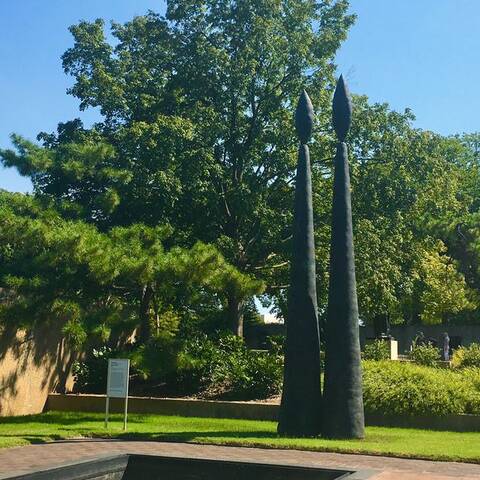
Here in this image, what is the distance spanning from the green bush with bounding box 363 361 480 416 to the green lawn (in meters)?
0.64

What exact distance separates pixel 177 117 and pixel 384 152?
22.4 feet

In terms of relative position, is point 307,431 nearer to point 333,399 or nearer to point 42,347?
point 333,399

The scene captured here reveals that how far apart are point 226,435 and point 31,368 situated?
22.7 ft

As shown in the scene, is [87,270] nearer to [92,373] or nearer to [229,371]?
[92,373]

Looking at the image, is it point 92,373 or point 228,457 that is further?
point 92,373

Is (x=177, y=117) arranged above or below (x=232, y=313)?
above

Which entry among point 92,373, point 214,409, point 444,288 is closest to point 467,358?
point 214,409

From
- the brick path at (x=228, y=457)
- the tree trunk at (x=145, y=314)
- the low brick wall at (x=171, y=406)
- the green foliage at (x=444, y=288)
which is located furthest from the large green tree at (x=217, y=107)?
the green foliage at (x=444, y=288)

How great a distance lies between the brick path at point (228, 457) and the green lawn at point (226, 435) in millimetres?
378

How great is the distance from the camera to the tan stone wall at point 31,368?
17.5 m

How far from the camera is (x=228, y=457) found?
10602 mm

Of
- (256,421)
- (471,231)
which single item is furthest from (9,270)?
(471,231)

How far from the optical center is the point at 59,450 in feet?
38.3

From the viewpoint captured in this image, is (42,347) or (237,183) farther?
(237,183)
